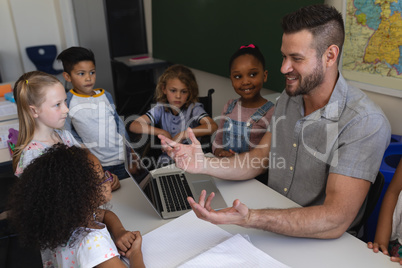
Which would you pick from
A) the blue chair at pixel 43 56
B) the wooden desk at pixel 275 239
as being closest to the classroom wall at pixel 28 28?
the blue chair at pixel 43 56

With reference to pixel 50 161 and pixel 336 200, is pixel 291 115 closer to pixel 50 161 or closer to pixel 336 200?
pixel 336 200

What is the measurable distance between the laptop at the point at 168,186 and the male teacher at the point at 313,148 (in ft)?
0.24

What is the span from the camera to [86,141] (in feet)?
7.34

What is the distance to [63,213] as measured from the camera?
2.97 ft

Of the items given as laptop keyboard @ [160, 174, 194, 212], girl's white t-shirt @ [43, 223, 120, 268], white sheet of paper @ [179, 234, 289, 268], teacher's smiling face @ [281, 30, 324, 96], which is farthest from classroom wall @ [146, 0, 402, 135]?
girl's white t-shirt @ [43, 223, 120, 268]

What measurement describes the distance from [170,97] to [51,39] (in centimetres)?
469

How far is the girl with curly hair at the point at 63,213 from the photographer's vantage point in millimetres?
905

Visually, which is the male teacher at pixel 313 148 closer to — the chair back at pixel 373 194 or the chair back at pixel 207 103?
the chair back at pixel 373 194

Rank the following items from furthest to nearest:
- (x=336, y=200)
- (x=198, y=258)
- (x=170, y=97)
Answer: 1. (x=170, y=97)
2. (x=336, y=200)
3. (x=198, y=258)

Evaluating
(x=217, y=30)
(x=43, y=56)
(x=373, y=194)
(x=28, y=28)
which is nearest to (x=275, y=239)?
(x=373, y=194)

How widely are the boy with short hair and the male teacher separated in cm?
102

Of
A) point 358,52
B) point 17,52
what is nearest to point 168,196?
point 358,52

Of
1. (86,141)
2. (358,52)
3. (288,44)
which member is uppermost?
(288,44)

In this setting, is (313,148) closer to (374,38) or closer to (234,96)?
(374,38)
